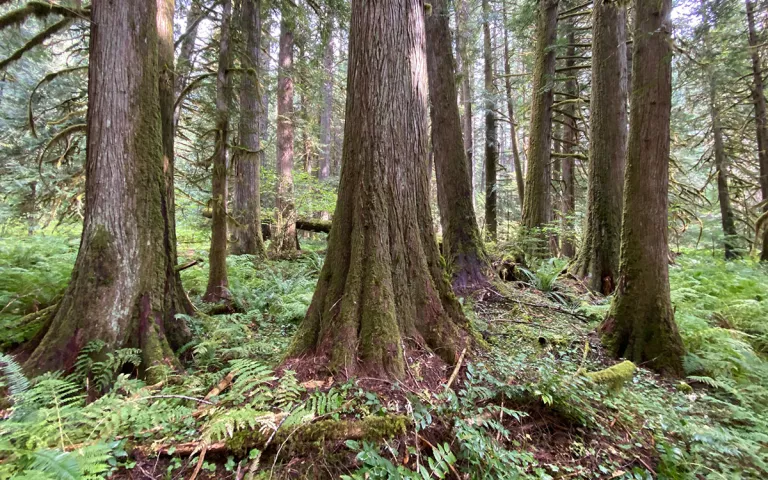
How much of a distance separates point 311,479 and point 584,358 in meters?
3.32

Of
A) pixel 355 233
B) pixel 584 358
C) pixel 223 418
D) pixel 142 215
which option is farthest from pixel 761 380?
pixel 142 215

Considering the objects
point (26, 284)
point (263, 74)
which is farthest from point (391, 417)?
point (263, 74)

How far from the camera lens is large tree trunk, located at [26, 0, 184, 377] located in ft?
10.3

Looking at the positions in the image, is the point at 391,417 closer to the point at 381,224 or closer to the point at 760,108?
the point at 381,224

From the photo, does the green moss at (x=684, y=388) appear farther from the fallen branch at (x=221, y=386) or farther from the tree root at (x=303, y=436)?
the fallen branch at (x=221, y=386)

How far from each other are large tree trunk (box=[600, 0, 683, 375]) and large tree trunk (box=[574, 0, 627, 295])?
2.74 m

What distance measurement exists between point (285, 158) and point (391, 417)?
34.4 feet

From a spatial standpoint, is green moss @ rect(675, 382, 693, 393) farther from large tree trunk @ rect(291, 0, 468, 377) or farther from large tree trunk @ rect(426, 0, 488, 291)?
large tree trunk @ rect(426, 0, 488, 291)

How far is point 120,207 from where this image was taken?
3.35 metres

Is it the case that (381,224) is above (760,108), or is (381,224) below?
below

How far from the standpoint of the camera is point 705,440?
7.87ft

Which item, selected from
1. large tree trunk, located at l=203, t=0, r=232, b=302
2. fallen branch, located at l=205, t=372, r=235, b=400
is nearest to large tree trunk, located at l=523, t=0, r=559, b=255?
large tree trunk, located at l=203, t=0, r=232, b=302

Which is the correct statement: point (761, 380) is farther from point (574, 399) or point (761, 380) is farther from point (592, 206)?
point (592, 206)

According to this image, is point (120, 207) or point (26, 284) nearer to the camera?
point (120, 207)
